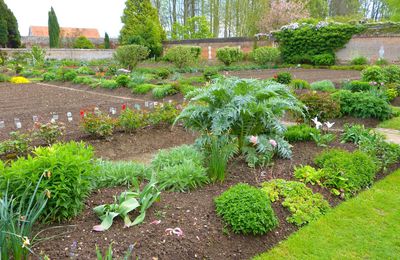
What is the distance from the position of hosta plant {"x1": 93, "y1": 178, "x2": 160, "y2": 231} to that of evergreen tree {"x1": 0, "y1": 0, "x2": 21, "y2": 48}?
110 ft

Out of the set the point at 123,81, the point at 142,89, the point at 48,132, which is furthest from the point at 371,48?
the point at 48,132

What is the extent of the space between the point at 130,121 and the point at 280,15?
2939 centimetres

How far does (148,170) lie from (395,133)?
4.53m

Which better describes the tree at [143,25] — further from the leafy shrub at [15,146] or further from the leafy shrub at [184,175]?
the leafy shrub at [184,175]

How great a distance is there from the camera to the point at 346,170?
12.5 feet

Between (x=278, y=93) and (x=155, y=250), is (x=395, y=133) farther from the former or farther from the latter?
(x=155, y=250)

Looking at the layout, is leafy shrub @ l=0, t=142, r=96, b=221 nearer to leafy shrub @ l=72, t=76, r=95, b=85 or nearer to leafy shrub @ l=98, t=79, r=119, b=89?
leafy shrub @ l=98, t=79, r=119, b=89

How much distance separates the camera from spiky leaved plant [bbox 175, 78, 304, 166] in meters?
3.93

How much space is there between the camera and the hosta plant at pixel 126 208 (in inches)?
103

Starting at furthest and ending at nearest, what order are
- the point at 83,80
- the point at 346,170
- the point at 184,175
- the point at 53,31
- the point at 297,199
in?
the point at 53,31, the point at 83,80, the point at 346,170, the point at 184,175, the point at 297,199

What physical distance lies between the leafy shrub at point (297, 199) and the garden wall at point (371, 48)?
20.0 meters

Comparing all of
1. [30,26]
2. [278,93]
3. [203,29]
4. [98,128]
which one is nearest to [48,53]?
[203,29]

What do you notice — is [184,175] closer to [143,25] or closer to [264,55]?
[264,55]

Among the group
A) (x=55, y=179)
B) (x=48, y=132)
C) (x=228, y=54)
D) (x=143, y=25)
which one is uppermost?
(x=143, y=25)
